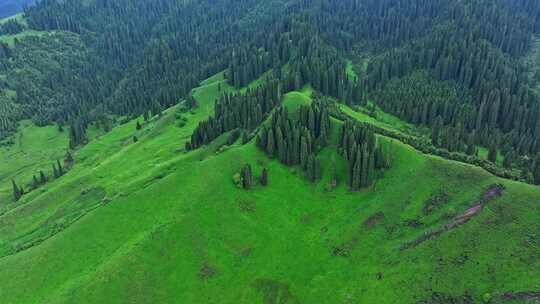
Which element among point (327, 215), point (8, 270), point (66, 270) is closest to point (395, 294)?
point (327, 215)

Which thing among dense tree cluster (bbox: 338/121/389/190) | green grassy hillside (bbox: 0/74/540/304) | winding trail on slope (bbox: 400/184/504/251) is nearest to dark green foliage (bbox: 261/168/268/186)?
green grassy hillside (bbox: 0/74/540/304)

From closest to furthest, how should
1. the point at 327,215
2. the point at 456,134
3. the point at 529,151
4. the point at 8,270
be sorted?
1. the point at 8,270
2. the point at 327,215
3. the point at 456,134
4. the point at 529,151

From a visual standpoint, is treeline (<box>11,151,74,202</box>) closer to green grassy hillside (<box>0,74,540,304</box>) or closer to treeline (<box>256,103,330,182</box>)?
green grassy hillside (<box>0,74,540,304</box>)

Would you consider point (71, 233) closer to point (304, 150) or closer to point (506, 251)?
point (304, 150)

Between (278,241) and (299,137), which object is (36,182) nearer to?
(299,137)

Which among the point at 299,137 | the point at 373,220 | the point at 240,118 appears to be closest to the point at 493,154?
the point at 373,220
